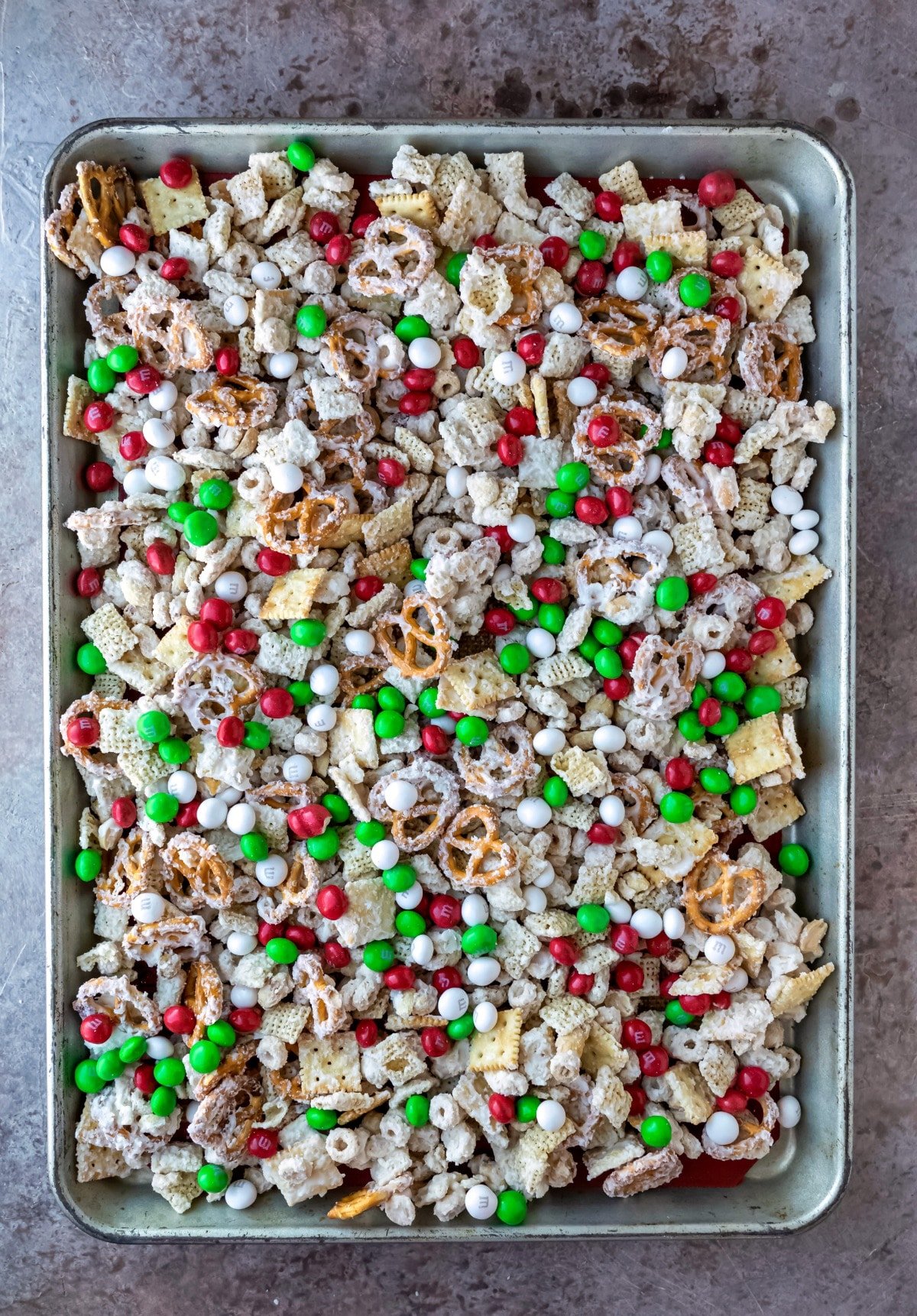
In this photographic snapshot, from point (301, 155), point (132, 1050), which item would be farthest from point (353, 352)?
point (132, 1050)

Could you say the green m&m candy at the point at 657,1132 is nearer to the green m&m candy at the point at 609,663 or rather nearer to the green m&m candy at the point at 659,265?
the green m&m candy at the point at 609,663

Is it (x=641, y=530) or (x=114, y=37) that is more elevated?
(x=114, y=37)

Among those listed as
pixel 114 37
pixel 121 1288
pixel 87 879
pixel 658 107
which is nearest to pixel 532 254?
pixel 658 107

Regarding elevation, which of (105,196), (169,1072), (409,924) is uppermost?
(105,196)

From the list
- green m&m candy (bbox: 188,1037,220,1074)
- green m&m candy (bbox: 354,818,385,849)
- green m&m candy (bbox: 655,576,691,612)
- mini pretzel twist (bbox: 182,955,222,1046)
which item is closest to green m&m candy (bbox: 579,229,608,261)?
green m&m candy (bbox: 655,576,691,612)

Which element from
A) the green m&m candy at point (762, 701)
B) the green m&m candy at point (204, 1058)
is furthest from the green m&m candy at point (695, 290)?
the green m&m candy at point (204, 1058)

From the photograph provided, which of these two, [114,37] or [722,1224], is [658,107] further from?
[722,1224]

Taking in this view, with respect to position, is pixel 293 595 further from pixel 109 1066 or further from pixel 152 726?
pixel 109 1066
